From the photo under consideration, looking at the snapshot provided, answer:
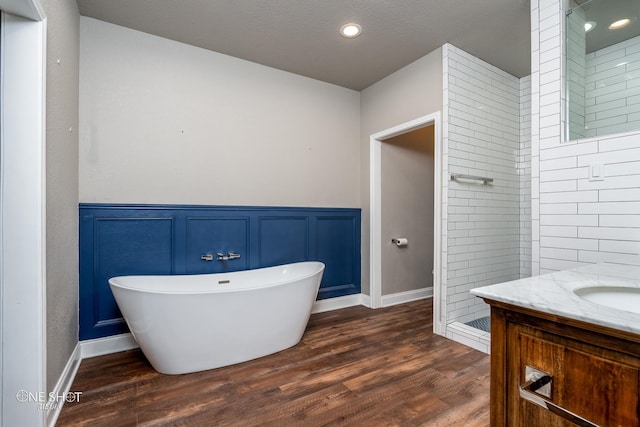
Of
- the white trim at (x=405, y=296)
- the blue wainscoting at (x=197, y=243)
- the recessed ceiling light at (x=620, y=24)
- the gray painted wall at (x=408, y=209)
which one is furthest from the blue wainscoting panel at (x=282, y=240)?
the recessed ceiling light at (x=620, y=24)

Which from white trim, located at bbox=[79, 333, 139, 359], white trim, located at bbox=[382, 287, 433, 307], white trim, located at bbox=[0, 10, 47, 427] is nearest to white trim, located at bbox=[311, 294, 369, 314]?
white trim, located at bbox=[382, 287, 433, 307]

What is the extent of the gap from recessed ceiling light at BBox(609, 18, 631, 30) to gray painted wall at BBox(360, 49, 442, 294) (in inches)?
44.4

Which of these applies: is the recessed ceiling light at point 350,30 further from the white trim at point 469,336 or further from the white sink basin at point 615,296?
the white trim at point 469,336

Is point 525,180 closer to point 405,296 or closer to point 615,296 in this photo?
point 405,296

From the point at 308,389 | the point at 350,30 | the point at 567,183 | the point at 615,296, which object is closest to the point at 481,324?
the point at 567,183

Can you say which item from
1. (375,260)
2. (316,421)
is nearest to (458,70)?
(375,260)

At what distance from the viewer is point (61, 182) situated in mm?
1773

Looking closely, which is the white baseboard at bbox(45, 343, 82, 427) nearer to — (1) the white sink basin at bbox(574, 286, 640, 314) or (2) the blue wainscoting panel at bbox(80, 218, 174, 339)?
(2) the blue wainscoting panel at bbox(80, 218, 174, 339)

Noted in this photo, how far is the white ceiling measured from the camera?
217 centimetres

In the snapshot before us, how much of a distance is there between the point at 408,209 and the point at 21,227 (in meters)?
3.38

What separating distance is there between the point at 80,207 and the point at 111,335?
1.00 meters

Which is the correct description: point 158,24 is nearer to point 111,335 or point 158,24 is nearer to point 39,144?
point 39,144

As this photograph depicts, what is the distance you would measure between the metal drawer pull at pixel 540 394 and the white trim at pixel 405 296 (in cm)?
275

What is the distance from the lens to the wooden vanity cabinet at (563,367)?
624mm
